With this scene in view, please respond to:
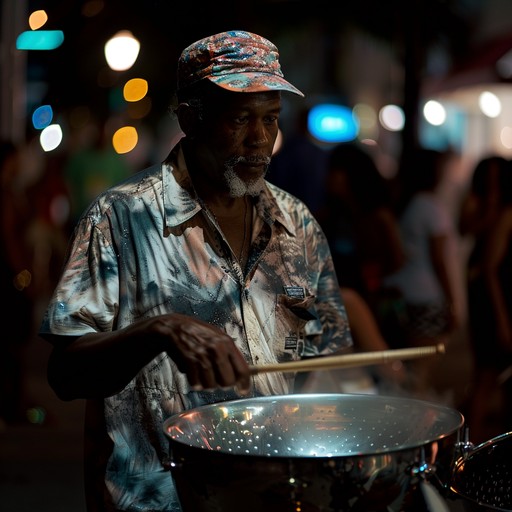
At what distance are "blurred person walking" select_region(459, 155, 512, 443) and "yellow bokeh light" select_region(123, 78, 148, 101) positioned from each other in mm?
8705

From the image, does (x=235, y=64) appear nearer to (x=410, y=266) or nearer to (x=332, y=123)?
(x=410, y=266)

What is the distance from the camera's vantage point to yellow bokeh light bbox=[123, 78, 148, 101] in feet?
48.3

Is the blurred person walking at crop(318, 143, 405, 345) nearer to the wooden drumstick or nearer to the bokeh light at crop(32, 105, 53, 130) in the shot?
the wooden drumstick

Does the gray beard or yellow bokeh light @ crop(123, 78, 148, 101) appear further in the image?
yellow bokeh light @ crop(123, 78, 148, 101)

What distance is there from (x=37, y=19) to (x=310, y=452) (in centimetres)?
681

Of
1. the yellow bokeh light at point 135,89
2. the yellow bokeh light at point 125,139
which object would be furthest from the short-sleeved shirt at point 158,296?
the yellow bokeh light at point 125,139

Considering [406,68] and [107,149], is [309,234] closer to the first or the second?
[406,68]

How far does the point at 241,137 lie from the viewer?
2.46 meters

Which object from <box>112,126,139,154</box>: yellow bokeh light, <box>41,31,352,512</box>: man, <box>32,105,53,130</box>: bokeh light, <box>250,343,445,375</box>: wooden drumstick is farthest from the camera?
<box>112,126,139,154</box>: yellow bokeh light

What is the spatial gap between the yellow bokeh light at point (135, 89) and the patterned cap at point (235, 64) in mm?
12268

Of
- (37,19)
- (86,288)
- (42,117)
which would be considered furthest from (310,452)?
(42,117)

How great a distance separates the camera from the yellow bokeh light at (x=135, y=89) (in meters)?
14.7

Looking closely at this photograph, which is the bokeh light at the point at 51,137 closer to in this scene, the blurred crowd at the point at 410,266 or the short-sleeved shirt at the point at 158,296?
the blurred crowd at the point at 410,266

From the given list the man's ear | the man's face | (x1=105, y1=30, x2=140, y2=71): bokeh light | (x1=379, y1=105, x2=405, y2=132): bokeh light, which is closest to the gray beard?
the man's face
